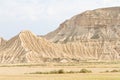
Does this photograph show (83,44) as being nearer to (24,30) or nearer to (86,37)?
(86,37)

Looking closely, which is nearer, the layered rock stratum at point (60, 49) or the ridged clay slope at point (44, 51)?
the ridged clay slope at point (44, 51)

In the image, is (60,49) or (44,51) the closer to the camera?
Result: (44,51)

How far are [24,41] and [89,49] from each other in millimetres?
31256

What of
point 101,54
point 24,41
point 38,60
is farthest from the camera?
point 101,54

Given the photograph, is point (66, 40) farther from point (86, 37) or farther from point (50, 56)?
point (50, 56)

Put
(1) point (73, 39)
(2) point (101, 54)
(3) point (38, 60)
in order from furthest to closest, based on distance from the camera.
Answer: (1) point (73, 39) → (2) point (101, 54) → (3) point (38, 60)

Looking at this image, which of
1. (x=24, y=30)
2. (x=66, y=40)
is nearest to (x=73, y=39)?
(x=66, y=40)

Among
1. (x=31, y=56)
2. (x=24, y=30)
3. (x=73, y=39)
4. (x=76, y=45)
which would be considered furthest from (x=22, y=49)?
(x=73, y=39)

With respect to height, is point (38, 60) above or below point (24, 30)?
below

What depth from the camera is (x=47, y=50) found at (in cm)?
15950

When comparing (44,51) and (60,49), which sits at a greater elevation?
(44,51)

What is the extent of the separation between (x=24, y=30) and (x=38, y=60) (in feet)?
76.0

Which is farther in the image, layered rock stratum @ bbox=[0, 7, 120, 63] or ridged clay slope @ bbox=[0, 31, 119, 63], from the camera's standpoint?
layered rock stratum @ bbox=[0, 7, 120, 63]

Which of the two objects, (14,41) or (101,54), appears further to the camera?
(101,54)
